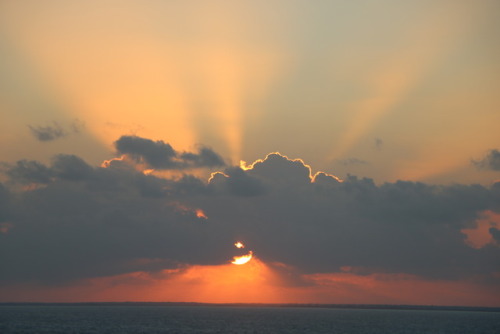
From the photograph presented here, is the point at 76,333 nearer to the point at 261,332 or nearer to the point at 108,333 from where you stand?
the point at 108,333

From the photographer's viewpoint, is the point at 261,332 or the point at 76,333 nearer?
the point at 76,333

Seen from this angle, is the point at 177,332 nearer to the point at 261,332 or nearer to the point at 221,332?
the point at 221,332

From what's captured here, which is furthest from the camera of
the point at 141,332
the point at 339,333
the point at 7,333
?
the point at 339,333

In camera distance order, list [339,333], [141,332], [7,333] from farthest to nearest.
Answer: [339,333], [141,332], [7,333]

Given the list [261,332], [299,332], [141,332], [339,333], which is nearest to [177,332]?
[141,332]

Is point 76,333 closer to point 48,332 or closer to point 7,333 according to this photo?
point 48,332

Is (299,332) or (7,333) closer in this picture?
(7,333)

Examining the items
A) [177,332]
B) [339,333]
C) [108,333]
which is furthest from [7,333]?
[339,333]

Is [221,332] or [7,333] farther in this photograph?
[221,332]

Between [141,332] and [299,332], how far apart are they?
55.6 metres

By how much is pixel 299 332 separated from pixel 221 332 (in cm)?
2854

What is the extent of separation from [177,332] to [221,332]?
595 inches

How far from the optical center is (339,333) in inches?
7771

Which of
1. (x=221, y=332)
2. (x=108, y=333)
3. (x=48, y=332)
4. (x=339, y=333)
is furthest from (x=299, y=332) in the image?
(x=48, y=332)
